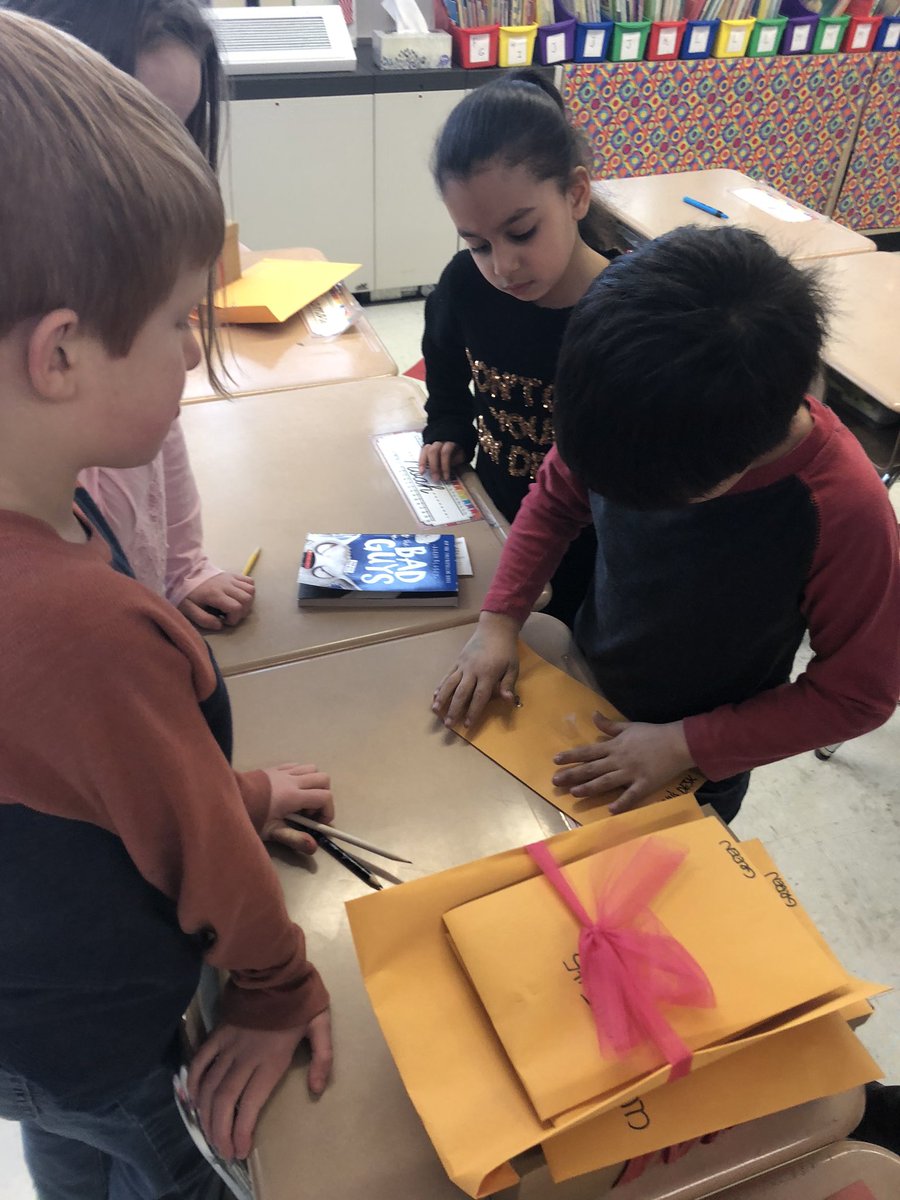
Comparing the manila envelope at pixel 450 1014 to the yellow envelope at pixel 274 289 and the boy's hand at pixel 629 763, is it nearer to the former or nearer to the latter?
the boy's hand at pixel 629 763

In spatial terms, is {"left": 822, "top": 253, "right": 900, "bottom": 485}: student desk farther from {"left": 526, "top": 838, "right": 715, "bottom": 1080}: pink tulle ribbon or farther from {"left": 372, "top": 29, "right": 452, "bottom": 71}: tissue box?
{"left": 372, "top": 29, "right": 452, "bottom": 71}: tissue box

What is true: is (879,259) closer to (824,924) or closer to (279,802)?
(824,924)

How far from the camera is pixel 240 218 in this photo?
3246 mm

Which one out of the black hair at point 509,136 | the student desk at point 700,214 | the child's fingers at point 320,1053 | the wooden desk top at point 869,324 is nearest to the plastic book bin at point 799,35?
the student desk at point 700,214

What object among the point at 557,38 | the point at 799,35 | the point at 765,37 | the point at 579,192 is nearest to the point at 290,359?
the point at 579,192

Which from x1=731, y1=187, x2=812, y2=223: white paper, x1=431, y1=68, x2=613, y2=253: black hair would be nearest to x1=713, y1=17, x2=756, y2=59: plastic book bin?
x1=731, y1=187, x2=812, y2=223: white paper

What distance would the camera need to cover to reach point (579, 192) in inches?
49.1

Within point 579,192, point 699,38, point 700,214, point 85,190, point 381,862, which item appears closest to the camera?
point 85,190

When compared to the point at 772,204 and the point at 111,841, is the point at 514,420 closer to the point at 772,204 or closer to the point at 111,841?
the point at 111,841

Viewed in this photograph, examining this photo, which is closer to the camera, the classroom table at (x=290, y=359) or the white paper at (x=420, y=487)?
the white paper at (x=420, y=487)

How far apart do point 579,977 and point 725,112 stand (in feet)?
13.0

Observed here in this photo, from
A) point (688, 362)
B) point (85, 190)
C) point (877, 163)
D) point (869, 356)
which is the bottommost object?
point (877, 163)

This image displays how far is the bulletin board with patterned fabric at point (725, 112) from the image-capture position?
3434mm

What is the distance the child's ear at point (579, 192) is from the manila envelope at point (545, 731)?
27.0 inches
